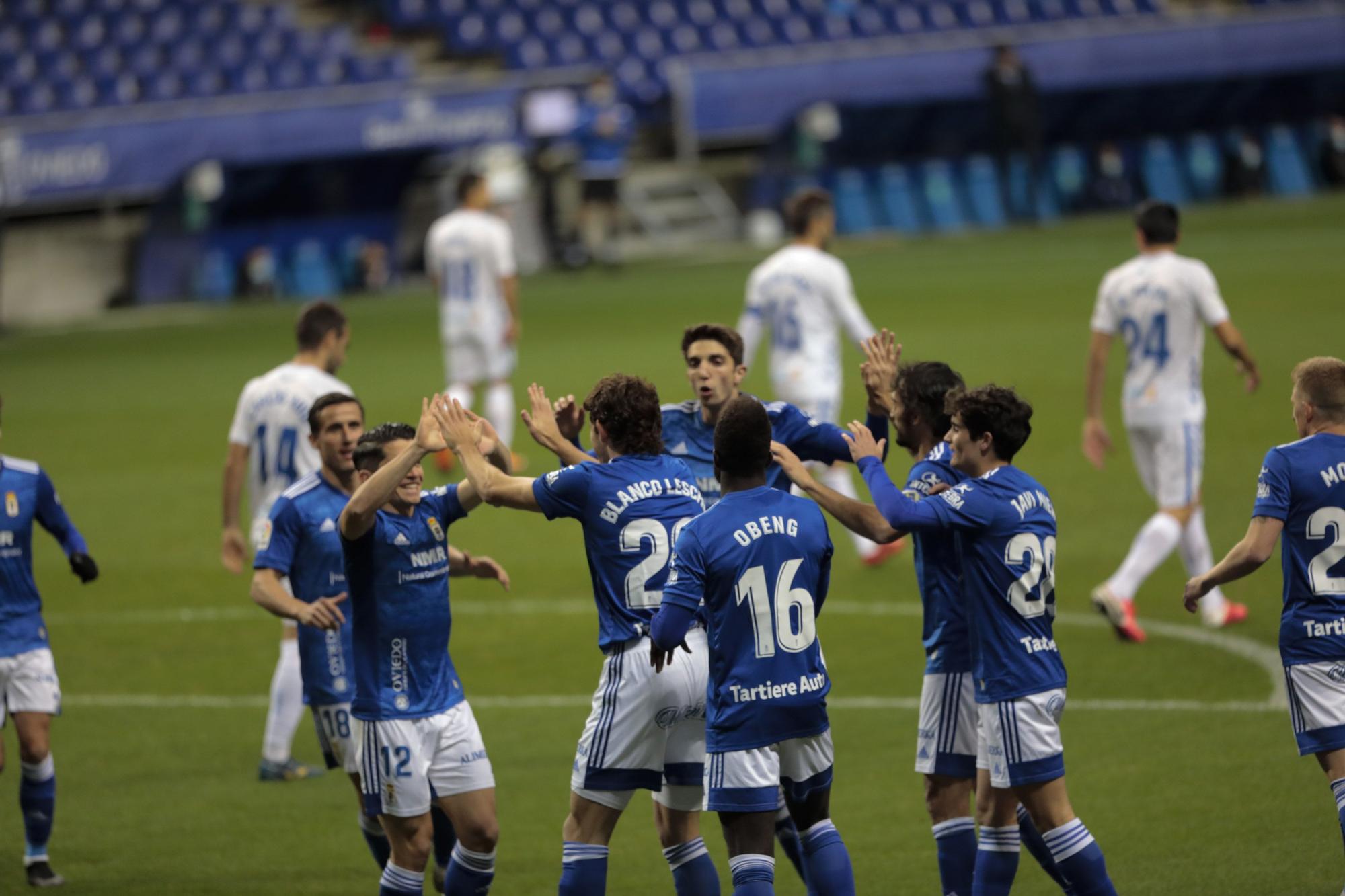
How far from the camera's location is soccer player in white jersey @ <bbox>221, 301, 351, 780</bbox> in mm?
8547

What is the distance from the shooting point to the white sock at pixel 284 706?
27.8 ft

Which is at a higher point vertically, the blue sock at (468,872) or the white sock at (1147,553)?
the white sock at (1147,553)

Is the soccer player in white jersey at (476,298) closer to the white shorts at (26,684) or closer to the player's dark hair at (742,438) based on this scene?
the white shorts at (26,684)

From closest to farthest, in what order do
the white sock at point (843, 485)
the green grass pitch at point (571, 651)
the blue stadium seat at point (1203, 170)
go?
the green grass pitch at point (571, 651), the white sock at point (843, 485), the blue stadium seat at point (1203, 170)

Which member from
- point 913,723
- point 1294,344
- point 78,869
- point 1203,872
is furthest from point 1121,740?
point 1294,344

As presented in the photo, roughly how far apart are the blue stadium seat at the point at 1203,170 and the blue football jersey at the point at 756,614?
3037cm

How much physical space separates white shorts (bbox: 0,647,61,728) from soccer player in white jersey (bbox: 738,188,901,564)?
549cm

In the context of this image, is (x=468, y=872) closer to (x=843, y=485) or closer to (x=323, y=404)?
(x=323, y=404)

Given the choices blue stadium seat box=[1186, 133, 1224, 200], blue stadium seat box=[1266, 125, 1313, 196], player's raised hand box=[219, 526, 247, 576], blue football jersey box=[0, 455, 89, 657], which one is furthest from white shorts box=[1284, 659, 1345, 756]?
blue stadium seat box=[1266, 125, 1313, 196]

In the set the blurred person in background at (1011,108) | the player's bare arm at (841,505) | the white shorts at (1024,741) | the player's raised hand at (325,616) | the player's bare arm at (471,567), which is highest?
the blurred person in background at (1011,108)

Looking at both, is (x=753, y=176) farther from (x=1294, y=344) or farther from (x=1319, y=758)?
(x=1319, y=758)

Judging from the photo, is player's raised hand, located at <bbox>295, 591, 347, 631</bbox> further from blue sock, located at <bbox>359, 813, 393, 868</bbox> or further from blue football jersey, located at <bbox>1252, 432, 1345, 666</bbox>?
blue football jersey, located at <bbox>1252, 432, 1345, 666</bbox>

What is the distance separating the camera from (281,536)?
670 cm

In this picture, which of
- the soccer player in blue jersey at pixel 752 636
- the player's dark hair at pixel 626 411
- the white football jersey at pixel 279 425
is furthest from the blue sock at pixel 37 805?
the soccer player in blue jersey at pixel 752 636
